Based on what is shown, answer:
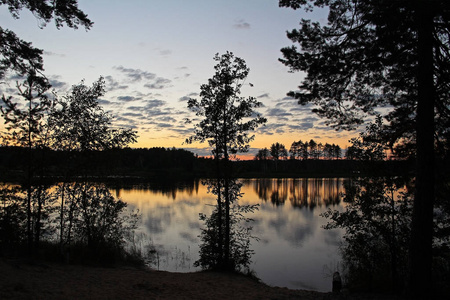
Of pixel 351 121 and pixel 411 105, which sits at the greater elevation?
pixel 411 105

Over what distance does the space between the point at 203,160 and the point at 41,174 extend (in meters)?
6.68

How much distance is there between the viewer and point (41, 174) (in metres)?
12.5

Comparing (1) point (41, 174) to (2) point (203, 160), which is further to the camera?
(2) point (203, 160)

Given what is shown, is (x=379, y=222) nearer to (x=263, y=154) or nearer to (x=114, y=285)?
(x=114, y=285)

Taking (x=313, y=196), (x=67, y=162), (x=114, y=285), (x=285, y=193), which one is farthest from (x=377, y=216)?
(x=285, y=193)

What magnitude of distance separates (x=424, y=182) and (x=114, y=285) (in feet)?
31.4

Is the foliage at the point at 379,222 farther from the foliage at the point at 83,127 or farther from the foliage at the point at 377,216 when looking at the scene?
the foliage at the point at 83,127

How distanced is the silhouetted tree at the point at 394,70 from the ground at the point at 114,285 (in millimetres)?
3855

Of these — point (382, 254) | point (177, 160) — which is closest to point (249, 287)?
point (382, 254)

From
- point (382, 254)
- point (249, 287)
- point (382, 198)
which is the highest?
point (382, 198)

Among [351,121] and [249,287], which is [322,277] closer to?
[249,287]

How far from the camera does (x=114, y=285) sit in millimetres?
9516

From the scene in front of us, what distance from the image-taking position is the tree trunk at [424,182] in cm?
828

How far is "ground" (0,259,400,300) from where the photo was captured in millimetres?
8008
